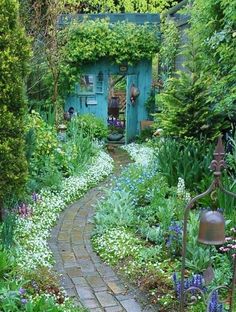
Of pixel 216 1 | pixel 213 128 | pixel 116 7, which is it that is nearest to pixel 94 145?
pixel 213 128

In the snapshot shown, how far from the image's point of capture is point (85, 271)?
13.6 feet

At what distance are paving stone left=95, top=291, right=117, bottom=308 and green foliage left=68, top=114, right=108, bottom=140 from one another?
5.03m

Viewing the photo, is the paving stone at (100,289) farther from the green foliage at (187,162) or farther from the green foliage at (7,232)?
the green foliage at (187,162)

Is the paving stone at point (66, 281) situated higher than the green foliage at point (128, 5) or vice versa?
the green foliage at point (128, 5)

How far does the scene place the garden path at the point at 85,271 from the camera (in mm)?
3586

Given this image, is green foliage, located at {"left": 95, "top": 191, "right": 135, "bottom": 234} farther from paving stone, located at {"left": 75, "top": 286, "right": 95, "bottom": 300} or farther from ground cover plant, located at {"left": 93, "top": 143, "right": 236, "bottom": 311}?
paving stone, located at {"left": 75, "top": 286, "right": 95, "bottom": 300}

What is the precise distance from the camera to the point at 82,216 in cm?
554

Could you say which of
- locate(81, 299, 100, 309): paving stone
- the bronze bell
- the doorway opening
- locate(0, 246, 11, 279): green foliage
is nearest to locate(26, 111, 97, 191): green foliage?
locate(0, 246, 11, 279): green foliage

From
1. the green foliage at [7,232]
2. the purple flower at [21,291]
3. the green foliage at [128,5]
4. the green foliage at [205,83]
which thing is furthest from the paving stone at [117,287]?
the green foliage at [128,5]

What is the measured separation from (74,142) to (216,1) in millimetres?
3274

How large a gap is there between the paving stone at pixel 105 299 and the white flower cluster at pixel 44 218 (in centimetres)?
63

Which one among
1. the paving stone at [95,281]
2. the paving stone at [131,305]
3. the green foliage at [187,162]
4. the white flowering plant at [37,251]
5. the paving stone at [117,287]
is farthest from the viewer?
the green foliage at [187,162]

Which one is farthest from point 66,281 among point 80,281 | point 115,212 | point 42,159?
point 42,159

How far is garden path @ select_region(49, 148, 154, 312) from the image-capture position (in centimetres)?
359
